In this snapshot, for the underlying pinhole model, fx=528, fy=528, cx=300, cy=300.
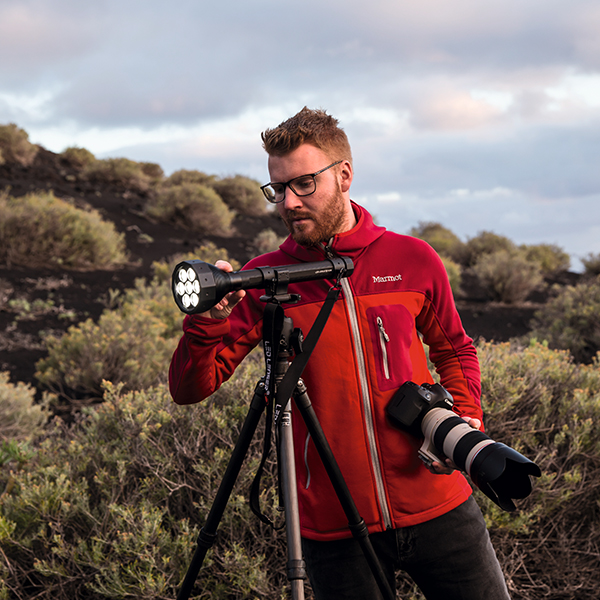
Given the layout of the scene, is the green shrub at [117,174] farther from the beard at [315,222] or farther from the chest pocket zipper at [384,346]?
the chest pocket zipper at [384,346]

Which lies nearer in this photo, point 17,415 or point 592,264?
point 17,415

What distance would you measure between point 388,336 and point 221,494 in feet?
2.33

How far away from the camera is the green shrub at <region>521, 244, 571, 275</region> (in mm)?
17609

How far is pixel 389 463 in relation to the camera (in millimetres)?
1687

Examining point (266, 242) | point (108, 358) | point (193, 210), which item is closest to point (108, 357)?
point (108, 358)

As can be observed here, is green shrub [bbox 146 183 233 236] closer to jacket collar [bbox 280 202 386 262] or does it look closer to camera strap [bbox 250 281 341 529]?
jacket collar [bbox 280 202 386 262]

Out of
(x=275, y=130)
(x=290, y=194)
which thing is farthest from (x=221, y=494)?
(x=275, y=130)

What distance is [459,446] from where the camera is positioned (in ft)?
4.93

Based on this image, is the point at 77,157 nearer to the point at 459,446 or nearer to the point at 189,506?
the point at 189,506

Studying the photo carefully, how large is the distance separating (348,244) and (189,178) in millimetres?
21568

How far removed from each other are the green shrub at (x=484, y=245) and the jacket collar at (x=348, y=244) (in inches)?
625

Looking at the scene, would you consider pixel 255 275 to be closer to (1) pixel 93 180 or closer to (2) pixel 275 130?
(2) pixel 275 130

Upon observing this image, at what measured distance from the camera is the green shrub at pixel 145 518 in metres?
2.53

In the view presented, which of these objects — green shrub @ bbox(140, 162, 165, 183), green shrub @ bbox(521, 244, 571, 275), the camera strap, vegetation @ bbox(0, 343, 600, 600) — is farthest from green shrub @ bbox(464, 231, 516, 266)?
green shrub @ bbox(140, 162, 165, 183)
